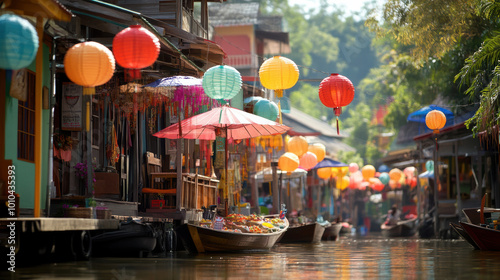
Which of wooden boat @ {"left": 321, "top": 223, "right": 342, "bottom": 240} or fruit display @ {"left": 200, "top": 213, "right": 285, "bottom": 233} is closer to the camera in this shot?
fruit display @ {"left": 200, "top": 213, "right": 285, "bottom": 233}

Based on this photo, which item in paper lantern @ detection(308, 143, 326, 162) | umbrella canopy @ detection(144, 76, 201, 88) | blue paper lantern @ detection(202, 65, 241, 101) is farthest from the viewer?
paper lantern @ detection(308, 143, 326, 162)

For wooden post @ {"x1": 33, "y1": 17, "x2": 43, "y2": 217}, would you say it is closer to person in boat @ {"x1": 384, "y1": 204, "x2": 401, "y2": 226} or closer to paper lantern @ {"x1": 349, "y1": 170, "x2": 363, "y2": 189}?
paper lantern @ {"x1": 349, "y1": 170, "x2": 363, "y2": 189}

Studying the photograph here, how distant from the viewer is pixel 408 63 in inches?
1497

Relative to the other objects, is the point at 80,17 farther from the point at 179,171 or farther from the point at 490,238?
the point at 490,238

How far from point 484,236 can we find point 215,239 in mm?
6616

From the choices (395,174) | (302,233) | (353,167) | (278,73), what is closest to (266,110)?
(278,73)

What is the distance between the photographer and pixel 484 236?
59.1 feet

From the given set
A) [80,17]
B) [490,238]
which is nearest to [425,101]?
[490,238]

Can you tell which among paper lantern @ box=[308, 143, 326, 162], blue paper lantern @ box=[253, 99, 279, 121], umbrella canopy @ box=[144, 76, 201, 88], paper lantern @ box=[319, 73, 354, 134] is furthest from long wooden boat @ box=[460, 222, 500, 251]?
paper lantern @ box=[308, 143, 326, 162]

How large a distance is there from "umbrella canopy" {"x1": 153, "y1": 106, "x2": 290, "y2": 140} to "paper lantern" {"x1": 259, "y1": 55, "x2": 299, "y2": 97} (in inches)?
39.1

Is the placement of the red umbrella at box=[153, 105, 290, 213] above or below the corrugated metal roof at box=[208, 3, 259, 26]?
below

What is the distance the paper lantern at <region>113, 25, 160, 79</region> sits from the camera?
12219 millimetres

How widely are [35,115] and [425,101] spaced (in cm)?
2940

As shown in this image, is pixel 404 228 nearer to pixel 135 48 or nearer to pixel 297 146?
pixel 297 146
